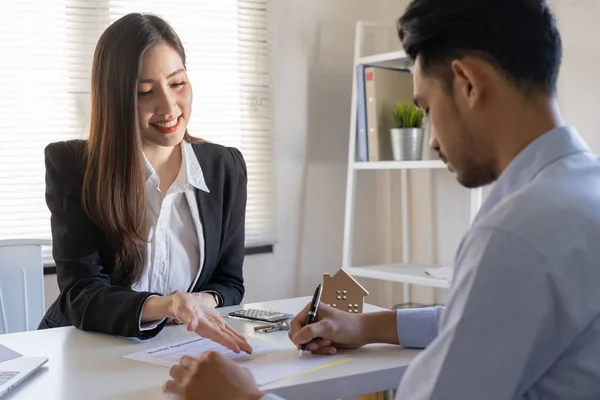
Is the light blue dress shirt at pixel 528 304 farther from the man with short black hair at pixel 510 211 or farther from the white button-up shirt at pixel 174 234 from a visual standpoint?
the white button-up shirt at pixel 174 234

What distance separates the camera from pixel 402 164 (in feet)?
9.35

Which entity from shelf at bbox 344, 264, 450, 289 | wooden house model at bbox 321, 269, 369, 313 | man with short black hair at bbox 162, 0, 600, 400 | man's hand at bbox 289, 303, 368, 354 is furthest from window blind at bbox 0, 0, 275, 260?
man with short black hair at bbox 162, 0, 600, 400

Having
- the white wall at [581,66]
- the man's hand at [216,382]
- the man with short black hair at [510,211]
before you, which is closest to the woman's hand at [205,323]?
the man's hand at [216,382]

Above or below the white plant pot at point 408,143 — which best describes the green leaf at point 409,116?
above

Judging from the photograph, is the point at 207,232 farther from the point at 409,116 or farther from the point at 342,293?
the point at 409,116

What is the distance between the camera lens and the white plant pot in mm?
2861

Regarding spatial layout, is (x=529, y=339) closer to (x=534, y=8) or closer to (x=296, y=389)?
(x=534, y=8)

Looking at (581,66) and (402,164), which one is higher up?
(581,66)

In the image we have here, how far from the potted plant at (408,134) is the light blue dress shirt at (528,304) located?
2.12 meters

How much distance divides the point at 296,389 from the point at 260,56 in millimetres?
2156

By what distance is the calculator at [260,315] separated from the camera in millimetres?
1568

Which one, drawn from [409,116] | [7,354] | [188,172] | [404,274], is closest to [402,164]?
[409,116]

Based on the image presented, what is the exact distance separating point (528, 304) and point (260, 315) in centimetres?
97

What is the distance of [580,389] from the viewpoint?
719 mm
